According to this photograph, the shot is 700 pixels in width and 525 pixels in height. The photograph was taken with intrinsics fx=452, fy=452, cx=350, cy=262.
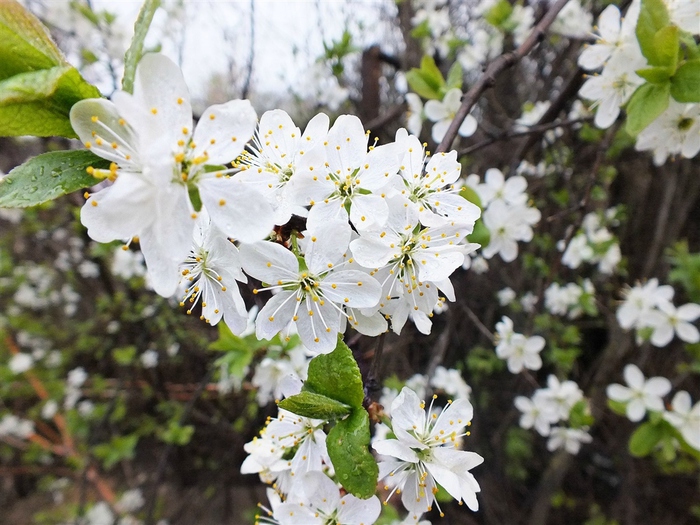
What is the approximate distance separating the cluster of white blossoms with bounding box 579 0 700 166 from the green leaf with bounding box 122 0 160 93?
3.77 ft

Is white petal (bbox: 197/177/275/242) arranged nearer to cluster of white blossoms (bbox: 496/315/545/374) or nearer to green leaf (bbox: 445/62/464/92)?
green leaf (bbox: 445/62/464/92)

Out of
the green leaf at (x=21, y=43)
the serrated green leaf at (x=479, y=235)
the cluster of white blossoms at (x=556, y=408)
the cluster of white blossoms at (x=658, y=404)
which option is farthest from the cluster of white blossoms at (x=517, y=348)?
the green leaf at (x=21, y=43)

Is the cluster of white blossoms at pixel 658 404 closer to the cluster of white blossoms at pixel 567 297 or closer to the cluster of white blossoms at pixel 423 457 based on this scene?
the cluster of white blossoms at pixel 567 297

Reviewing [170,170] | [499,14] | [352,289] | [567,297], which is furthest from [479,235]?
[567,297]

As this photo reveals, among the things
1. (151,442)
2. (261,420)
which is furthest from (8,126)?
(151,442)

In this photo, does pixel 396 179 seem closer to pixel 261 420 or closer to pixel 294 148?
pixel 294 148

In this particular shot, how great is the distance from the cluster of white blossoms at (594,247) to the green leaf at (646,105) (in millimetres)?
1530

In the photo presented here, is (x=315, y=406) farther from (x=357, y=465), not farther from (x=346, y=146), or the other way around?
(x=346, y=146)

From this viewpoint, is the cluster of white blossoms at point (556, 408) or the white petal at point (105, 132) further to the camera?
the cluster of white blossoms at point (556, 408)

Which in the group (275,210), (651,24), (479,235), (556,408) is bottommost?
(556,408)

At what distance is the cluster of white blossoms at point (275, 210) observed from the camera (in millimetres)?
607

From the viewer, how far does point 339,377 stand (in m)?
0.72

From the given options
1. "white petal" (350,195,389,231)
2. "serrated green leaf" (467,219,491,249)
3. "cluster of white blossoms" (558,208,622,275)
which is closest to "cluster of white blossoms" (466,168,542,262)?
"serrated green leaf" (467,219,491,249)

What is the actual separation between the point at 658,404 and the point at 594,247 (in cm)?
109
